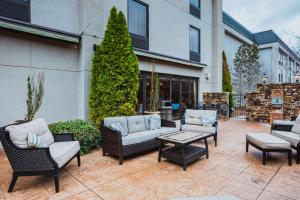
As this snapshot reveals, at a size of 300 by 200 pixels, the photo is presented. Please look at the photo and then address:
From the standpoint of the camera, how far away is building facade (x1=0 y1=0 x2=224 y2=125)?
16.5 feet

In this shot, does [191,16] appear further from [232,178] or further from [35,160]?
[35,160]

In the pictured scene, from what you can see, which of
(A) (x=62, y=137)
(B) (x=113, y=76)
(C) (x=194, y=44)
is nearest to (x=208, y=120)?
(B) (x=113, y=76)

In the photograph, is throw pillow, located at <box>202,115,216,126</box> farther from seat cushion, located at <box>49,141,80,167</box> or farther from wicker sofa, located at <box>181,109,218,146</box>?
seat cushion, located at <box>49,141,80,167</box>

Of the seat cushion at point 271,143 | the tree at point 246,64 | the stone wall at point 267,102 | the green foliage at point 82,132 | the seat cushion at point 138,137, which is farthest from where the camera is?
the tree at point 246,64

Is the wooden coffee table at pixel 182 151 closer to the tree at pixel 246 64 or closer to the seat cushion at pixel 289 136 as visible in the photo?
the seat cushion at pixel 289 136

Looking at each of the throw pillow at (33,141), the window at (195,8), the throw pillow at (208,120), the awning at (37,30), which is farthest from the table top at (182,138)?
the window at (195,8)

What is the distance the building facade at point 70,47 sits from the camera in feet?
16.5

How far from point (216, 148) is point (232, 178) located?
186 cm

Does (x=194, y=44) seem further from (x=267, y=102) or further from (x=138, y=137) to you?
(x=138, y=137)

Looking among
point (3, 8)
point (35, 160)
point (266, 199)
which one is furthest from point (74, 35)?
point (266, 199)

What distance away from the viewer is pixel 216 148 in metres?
5.10

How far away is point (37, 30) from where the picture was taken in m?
5.07

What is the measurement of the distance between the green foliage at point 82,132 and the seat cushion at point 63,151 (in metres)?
0.86

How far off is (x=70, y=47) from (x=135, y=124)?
3.47 m
